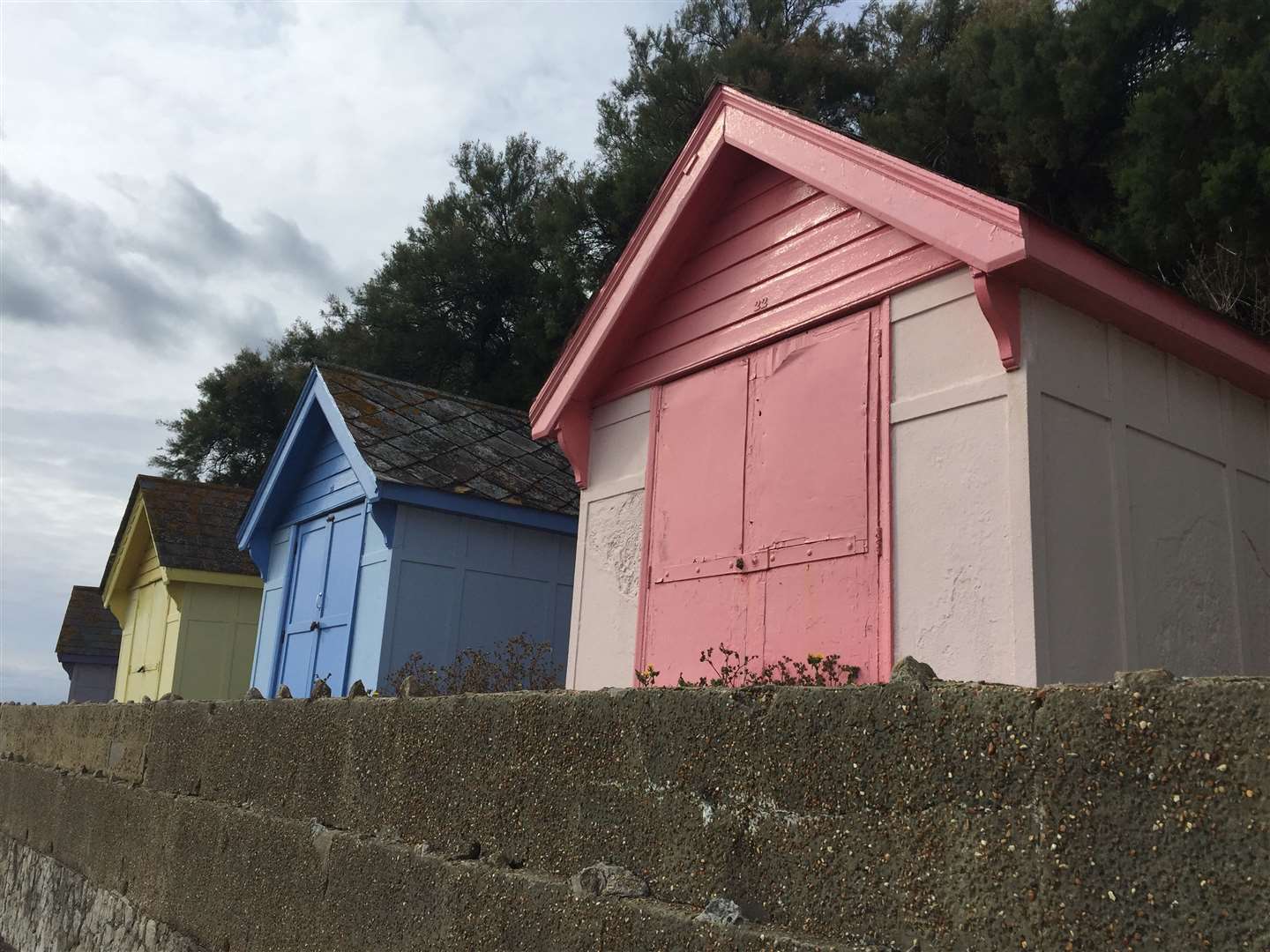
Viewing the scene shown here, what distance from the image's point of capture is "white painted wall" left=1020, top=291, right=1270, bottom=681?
4.84 m

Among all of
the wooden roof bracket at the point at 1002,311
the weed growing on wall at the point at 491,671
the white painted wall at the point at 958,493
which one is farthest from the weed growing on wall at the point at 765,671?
the weed growing on wall at the point at 491,671

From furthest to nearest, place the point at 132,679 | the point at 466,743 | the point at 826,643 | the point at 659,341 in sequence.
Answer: the point at 132,679
the point at 659,341
the point at 826,643
the point at 466,743

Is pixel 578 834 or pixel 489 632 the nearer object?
pixel 578 834

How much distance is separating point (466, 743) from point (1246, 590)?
14.0 ft

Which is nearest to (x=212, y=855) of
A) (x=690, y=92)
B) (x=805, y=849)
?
(x=805, y=849)

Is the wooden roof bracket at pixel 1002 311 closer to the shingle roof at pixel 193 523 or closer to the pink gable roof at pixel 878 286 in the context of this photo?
the pink gable roof at pixel 878 286

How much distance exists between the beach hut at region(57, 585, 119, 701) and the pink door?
86.5 feet

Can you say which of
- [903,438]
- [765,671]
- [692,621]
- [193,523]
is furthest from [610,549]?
[193,523]

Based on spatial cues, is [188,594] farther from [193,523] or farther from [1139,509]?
[1139,509]

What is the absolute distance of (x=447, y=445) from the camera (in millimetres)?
11164

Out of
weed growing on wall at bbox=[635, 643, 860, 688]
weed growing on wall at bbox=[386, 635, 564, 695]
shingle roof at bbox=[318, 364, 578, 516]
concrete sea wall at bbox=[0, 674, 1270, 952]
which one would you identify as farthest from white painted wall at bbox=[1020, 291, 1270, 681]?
shingle roof at bbox=[318, 364, 578, 516]

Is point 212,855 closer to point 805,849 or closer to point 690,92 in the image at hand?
point 805,849

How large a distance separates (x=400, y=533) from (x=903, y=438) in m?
5.81

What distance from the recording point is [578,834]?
10.0 ft
